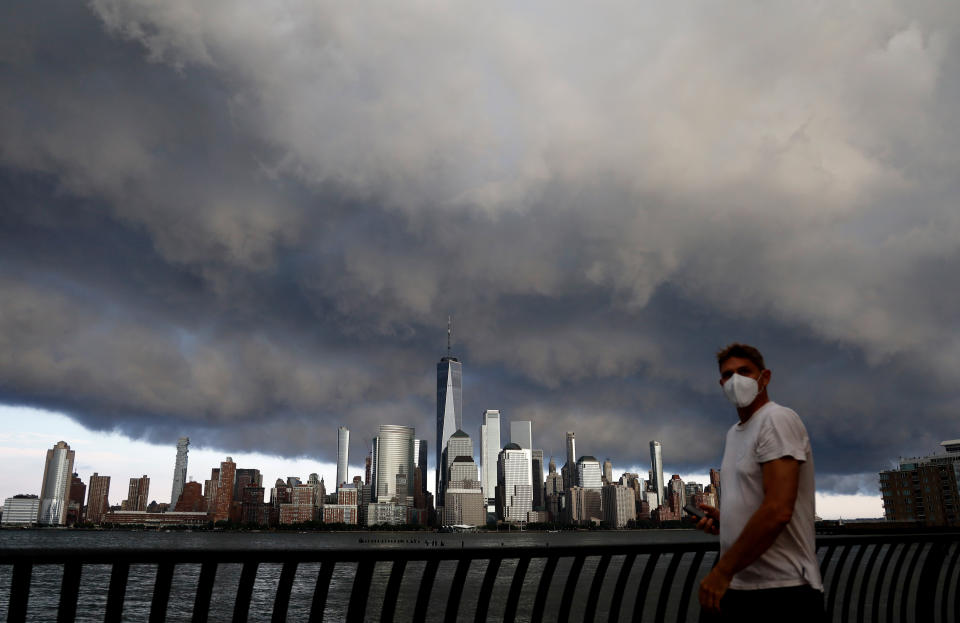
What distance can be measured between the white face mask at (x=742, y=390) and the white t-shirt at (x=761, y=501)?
89 millimetres

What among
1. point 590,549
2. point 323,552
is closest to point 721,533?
point 590,549

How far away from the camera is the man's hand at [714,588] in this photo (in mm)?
3295

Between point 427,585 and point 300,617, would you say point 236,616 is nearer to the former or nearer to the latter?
point 427,585

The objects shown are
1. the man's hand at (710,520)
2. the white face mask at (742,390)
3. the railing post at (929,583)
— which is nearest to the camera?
the white face mask at (742,390)

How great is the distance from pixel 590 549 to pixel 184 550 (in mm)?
2599

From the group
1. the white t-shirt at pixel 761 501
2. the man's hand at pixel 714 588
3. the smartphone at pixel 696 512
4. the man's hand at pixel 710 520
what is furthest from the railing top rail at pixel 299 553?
the white t-shirt at pixel 761 501

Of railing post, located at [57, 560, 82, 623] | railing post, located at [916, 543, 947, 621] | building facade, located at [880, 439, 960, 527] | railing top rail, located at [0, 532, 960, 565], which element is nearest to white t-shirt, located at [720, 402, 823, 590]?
railing top rail, located at [0, 532, 960, 565]

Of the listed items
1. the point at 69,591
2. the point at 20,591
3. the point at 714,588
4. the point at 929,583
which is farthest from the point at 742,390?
the point at 929,583

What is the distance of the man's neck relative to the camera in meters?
3.60

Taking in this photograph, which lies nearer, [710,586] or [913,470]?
[710,586]

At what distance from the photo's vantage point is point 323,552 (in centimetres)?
364

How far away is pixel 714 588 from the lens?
3.32 m

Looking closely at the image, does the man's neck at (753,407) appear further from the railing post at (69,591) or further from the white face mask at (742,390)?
the railing post at (69,591)

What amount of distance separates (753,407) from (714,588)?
0.97m
